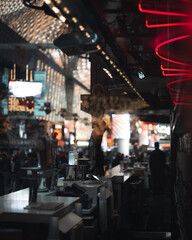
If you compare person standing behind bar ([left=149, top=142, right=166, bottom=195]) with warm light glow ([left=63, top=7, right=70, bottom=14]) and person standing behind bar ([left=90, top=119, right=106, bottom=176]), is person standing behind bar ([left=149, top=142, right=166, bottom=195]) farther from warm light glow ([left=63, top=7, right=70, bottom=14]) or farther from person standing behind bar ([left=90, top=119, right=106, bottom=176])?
warm light glow ([left=63, top=7, right=70, bottom=14])

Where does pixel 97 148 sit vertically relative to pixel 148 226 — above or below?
above

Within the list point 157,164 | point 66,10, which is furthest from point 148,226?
point 66,10

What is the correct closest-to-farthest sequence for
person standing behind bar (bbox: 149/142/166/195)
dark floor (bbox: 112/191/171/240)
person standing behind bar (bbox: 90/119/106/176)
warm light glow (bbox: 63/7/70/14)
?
warm light glow (bbox: 63/7/70/14) → dark floor (bbox: 112/191/171/240) → person standing behind bar (bbox: 90/119/106/176) → person standing behind bar (bbox: 149/142/166/195)

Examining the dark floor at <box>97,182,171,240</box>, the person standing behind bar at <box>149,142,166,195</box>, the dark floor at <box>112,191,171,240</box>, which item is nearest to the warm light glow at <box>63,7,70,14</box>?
the dark floor at <box>97,182,171,240</box>

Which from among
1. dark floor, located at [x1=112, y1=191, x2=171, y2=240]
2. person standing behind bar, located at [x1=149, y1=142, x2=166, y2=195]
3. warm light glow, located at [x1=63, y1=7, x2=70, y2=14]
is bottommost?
dark floor, located at [x1=112, y1=191, x2=171, y2=240]

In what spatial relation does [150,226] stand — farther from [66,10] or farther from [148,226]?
[66,10]

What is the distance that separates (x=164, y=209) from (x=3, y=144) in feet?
99.9

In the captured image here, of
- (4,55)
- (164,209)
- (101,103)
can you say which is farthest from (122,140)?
(4,55)

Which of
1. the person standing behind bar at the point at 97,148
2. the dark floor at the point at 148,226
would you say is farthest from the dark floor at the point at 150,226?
the person standing behind bar at the point at 97,148

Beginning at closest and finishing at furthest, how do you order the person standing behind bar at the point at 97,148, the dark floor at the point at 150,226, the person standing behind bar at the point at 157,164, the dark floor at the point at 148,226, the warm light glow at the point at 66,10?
1. the warm light glow at the point at 66,10
2. the dark floor at the point at 148,226
3. the dark floor at the point at 150,226
4. the person standing behind bar at the point at 97,148
5. the person standing behind bar at the point at 157,164

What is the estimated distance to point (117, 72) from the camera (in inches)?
312

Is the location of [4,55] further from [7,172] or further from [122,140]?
[7,172]

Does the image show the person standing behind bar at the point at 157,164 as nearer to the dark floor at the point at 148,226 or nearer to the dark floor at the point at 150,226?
the dark floor at the point at 150,226

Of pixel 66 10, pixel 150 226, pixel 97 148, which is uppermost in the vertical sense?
pixel 66 10
